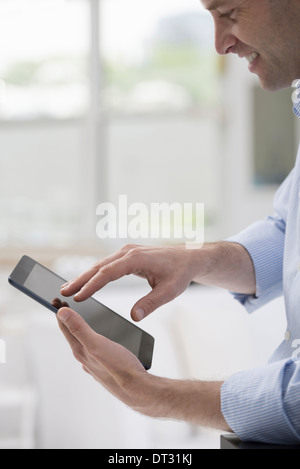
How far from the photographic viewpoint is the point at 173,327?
2.58 m

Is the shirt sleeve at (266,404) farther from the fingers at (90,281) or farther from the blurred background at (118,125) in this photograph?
the blurred background at (118,125)

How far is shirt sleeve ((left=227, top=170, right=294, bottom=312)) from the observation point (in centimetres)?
136

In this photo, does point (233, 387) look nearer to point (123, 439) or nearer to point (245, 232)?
point (245, 232)

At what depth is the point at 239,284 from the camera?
135cm

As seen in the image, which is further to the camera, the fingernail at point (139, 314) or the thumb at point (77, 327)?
the fingernail at point (139, 314)

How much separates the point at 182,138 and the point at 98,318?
3627mm
